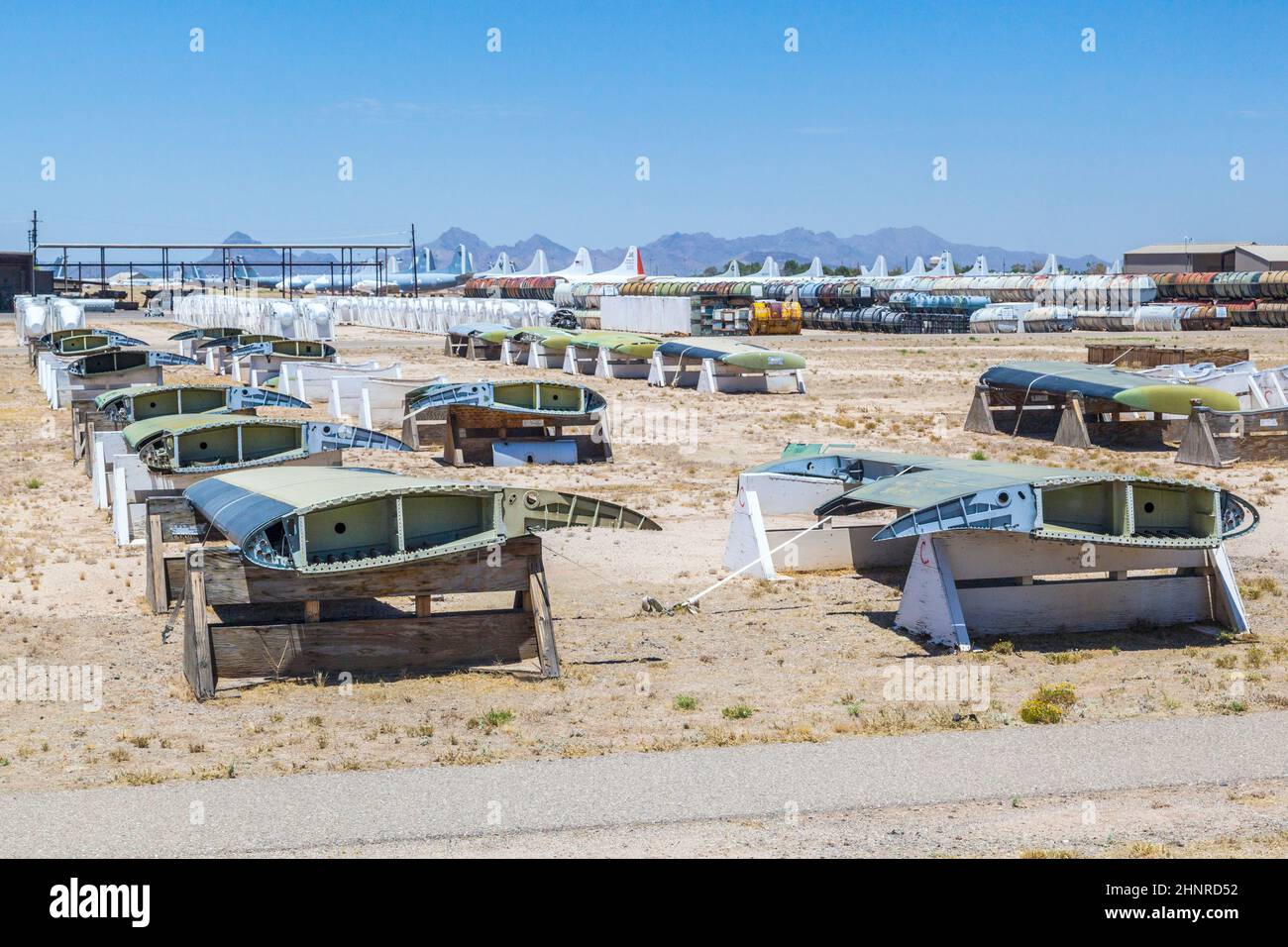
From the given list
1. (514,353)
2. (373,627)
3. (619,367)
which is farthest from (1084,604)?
(514,353)

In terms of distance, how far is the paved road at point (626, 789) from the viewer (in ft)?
26.0

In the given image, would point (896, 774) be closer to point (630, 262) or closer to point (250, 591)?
point (250, 591)

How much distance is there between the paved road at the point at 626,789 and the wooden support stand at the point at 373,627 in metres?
2.88

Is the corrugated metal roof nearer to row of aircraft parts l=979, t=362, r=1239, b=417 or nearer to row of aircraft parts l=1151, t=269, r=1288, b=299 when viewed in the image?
row of aircraft parts l=1151, t=269, r=1288, b=299

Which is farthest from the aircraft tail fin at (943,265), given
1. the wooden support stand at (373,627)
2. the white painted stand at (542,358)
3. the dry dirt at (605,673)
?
the wooden support stand at (373,627)

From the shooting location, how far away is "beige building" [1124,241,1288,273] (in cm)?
12574

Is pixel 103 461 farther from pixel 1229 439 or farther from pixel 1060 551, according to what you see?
pixel 1229 439

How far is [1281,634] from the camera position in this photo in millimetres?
13453

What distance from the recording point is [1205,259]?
136 meters

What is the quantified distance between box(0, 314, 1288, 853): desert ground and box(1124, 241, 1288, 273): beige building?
113 m

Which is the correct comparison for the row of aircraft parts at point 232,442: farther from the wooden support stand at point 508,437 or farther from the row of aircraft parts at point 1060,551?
the row of aircraft parts at point 1060,551

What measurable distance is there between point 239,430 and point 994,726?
40.4ft
